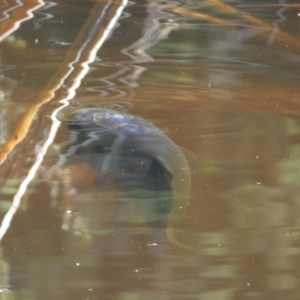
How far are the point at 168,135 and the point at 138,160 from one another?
18cm

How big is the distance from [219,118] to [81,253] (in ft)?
2.14

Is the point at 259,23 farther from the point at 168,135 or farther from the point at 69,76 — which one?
the point at 168,135

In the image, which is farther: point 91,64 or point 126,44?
point 126,44

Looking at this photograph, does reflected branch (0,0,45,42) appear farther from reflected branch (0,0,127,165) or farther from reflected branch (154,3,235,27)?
reflected branch (154,3,235,27)

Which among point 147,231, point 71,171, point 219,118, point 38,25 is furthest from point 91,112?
point 38,25

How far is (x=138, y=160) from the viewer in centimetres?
138

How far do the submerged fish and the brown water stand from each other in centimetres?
3

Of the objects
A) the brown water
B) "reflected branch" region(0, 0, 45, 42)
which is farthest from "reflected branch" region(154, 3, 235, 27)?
"reflected branch" region(0, 0, 45, 42)

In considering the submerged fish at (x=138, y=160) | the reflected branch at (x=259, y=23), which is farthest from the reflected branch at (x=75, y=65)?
the reflected branch at (x=259, y=23)

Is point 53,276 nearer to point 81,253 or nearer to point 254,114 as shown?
point 81,253

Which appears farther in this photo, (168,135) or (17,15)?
(17,15)

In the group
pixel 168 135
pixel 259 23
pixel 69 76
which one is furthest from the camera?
pixel 259 23

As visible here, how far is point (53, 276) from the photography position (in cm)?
106

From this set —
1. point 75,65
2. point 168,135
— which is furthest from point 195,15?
point 168,135
